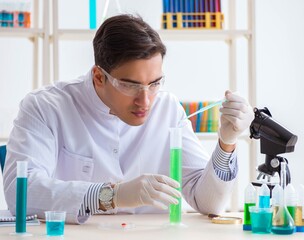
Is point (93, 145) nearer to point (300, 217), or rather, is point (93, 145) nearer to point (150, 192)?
point (150, 192)

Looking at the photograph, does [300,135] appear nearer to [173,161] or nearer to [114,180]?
[114,180]

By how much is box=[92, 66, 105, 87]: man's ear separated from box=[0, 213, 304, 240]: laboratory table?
463 mm

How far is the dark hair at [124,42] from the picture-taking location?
2.01 meters

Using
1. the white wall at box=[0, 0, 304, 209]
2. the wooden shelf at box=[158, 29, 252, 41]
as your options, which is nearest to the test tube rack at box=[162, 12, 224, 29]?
the wooden shelf at box=[158, 29, 252, 41]

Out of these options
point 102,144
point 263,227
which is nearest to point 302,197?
point 263,227

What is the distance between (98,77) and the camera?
216cm

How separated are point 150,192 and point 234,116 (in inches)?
15.1

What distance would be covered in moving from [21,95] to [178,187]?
2065mm

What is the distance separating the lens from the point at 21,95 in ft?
12.0

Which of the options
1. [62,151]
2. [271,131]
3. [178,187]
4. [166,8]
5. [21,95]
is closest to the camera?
[178,187]

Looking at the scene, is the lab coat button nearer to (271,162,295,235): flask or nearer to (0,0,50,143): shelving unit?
(271,162,295,235): flask

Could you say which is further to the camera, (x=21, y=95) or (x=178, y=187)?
(x=21, y=95)

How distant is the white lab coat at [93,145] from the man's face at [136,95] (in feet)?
0.21

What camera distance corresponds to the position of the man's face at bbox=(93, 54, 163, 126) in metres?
1.99
